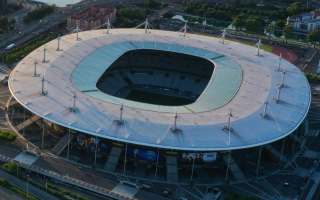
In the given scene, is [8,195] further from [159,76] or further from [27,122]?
[159,76]

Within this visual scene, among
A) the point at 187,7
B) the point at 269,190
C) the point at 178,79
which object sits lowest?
the point at 269,190

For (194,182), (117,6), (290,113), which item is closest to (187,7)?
(117,6)

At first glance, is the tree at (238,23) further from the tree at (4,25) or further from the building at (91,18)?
the tree at (4,25)

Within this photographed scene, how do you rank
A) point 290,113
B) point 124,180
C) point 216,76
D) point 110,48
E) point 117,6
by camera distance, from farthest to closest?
1. point 117,6
2. point 110,48
3. point 216,76
4. point 290,113
5. point 124,180

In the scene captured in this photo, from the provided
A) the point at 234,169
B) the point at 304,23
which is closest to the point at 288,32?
the point at 304,23

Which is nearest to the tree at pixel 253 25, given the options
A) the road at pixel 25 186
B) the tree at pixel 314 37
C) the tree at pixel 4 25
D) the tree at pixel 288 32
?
the tree at pixel 288 32

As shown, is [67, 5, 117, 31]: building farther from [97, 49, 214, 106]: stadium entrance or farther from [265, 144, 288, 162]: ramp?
[265, 144, 288, 162]: ramp

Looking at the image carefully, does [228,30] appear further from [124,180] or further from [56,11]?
[124,180]
